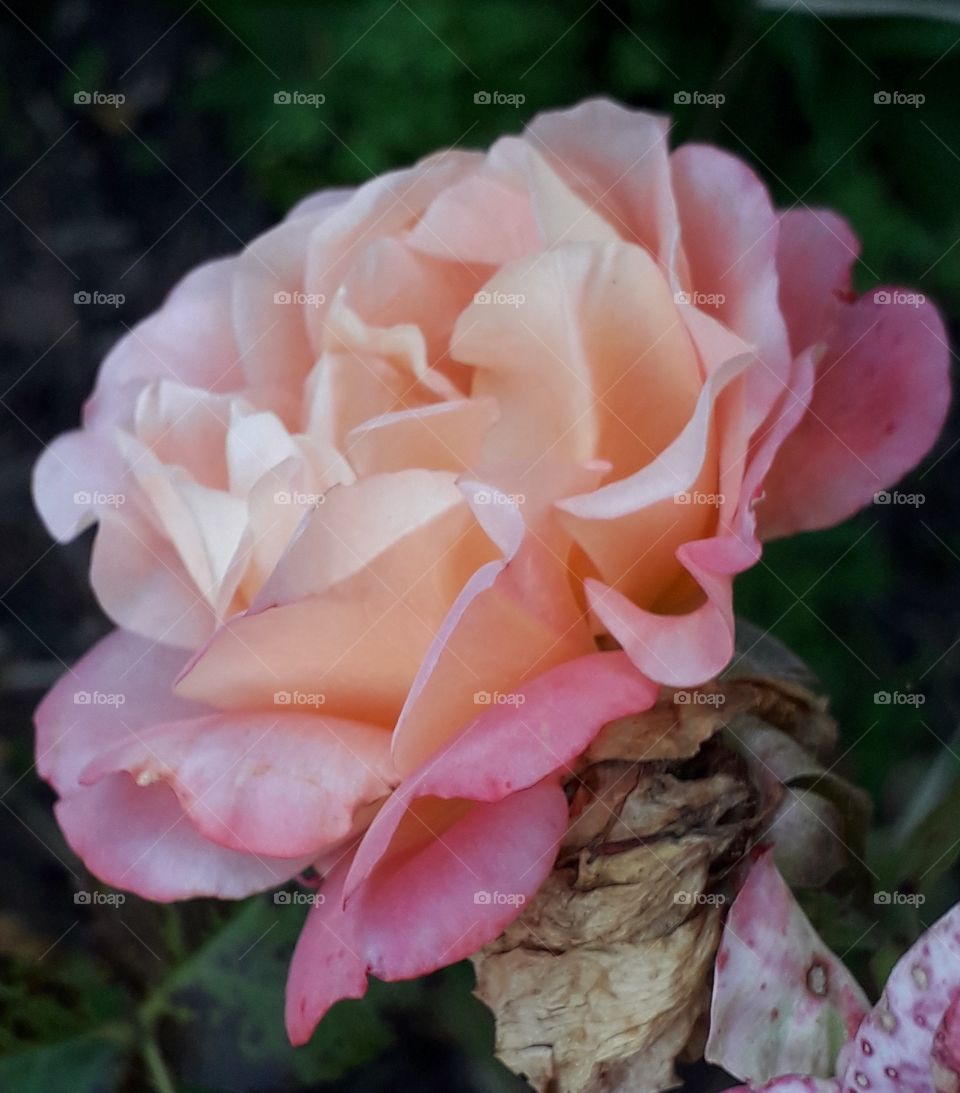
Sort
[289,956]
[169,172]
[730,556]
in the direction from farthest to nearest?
[169,172]
[289,956]
[730,556]

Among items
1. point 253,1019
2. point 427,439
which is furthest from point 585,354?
point 253,1019

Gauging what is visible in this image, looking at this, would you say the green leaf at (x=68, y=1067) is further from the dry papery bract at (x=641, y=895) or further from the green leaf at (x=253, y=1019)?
the dry papery bract at (x=641, y=895)

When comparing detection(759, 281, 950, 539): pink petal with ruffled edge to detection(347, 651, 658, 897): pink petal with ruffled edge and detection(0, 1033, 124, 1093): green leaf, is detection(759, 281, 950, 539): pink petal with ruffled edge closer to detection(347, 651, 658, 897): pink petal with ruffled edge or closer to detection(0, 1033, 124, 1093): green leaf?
detection(347, 651, 658, 897): pink petal with ruffled edge

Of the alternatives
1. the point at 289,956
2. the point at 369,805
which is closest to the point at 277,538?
the point at 369,805

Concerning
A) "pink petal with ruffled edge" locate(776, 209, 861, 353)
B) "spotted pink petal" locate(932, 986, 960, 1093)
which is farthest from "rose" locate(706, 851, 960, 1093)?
"pink petal with ruffled edge" locate(776, 209, 861, 353)

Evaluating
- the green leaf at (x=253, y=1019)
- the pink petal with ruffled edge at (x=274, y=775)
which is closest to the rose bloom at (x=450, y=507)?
the pink petal with ruffled edge at (x=274, y=775)

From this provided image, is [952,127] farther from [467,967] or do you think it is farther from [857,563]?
[467,967]

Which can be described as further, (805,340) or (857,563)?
(857,563)
